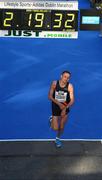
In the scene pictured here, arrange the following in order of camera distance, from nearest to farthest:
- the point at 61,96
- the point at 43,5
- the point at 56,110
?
the point at 43,5 < the point at 61,96 < the point at 56,110

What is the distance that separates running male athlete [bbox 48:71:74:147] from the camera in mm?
11922

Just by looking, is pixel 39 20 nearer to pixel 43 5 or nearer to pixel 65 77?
pixel 43 5

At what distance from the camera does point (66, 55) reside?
12094 millimetres

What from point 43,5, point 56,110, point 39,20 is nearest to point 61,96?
point 56,110

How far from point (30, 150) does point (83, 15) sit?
11.5 ft

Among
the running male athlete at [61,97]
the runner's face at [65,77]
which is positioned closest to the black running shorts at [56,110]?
the running male athlete at [61,97]

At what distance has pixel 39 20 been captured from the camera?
1180 centimetres

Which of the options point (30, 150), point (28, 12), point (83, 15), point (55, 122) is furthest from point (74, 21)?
point (30, 150)

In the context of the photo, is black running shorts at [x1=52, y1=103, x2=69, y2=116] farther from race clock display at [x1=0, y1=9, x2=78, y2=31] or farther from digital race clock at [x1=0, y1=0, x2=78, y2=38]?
race clock display at [x1=0, y1=9, x2=78, y2=31]

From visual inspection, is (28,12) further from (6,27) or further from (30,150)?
(30,150)

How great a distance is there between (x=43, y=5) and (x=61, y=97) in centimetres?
227

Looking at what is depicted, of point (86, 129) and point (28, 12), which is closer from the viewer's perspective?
point (28, 12)

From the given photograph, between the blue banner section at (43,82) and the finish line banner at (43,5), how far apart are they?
0.75 m

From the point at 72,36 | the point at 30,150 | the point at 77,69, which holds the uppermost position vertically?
the point at 72,36
